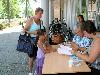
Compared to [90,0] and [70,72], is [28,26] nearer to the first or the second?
[70,72]

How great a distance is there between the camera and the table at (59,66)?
4250 millimetres

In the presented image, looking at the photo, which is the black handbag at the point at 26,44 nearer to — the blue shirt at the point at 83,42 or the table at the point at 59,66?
the blue shirt at the point at 83,42

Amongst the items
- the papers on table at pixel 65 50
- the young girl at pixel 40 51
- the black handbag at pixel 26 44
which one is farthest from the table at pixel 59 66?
the black handbag at pixel 26 44

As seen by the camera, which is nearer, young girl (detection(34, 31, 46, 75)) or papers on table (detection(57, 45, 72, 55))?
papers on table (detection(57, 45, 72, 55))

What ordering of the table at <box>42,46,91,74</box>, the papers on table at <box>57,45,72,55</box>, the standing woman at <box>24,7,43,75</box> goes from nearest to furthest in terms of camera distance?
1. the table at <box>42,46,91,74</box>
2. the papers on table at <box>57,45,72,55</box>
3. the standing woman at <box>24,7,43,75</box>

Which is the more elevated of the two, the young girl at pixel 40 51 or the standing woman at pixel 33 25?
the standing woman at pixel 33 25

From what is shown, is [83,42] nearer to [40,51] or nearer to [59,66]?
[40,51]

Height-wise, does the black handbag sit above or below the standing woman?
below

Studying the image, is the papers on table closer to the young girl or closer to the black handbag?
the young girl

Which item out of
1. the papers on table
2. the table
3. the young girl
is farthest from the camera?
the young girl

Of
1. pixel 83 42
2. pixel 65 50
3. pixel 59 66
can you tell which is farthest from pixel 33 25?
pixel 59 66

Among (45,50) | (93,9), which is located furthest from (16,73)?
(93,9)

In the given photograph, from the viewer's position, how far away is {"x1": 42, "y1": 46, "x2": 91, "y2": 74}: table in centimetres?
425

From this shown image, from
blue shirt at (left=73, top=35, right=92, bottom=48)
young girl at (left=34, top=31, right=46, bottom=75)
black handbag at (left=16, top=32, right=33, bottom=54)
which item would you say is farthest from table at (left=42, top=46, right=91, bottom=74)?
black handbag at (left=16, top=32, right=33, bottom=54)
